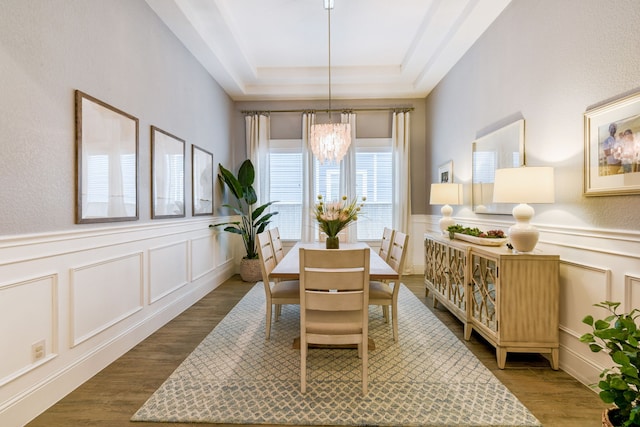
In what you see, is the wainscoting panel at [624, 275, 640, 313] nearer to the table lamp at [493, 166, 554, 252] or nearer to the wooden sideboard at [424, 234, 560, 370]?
the wooden sideboard at [424, 234, 560, 370]

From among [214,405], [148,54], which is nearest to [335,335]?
[214,405]

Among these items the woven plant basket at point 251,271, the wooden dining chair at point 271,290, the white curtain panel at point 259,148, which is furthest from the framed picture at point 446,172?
the woven plant basket at point 251,271

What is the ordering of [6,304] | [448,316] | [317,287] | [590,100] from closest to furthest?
[6,304] < [317,287] < [590,100] < [448,316]

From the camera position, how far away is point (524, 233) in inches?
88.4

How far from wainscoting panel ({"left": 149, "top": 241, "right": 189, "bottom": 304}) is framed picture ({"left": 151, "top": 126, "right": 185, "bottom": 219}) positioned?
14.3 inches

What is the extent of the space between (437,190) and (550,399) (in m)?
2.44

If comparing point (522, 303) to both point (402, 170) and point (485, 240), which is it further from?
point (402, 170)

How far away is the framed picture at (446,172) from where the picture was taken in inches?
171

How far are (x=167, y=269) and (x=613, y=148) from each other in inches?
150

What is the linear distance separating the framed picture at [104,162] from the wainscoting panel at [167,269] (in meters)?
0.55

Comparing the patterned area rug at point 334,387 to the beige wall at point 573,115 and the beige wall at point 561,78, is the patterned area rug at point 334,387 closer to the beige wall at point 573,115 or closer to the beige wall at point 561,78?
the beige wall at point 573,115

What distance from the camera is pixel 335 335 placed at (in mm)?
1950

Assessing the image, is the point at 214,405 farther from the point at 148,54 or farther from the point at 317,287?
the point at 148,54

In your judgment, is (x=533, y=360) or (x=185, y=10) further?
(x=185, y=10)
